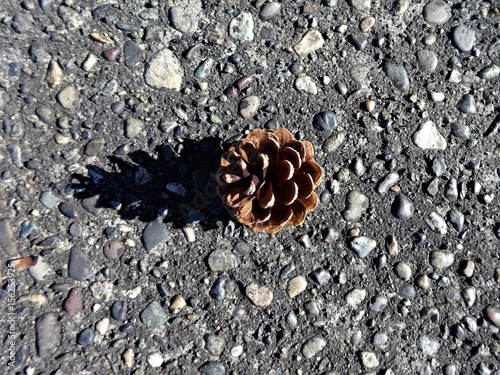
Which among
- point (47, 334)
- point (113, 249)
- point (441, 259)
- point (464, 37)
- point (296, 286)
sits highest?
point (464, 37)

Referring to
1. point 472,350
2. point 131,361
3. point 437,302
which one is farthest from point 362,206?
point 131,361

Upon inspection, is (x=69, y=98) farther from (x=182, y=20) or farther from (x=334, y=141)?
(x=334, y=141)

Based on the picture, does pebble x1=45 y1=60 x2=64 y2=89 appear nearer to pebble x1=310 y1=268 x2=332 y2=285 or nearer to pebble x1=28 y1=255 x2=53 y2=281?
pebble x1=28 y1=255 x2=53 y2=281

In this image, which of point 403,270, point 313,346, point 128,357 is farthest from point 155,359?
point 403,270

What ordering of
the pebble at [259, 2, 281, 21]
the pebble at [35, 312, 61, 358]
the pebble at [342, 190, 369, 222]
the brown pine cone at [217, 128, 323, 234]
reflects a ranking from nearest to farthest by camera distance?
1. the brown pine cone at [217, 128, 323, 234]
2. the pebble at [35, 312, 61, 358]
3. the pebble at [342, 190, 369, 222]
4. the pebble at [259, 2, 281, 21]

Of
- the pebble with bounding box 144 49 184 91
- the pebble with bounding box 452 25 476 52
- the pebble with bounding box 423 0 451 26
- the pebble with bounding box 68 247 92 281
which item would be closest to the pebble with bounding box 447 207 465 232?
the pebble with bounding box 452 25 476 52

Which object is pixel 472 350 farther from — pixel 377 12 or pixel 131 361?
pixel 377 12
